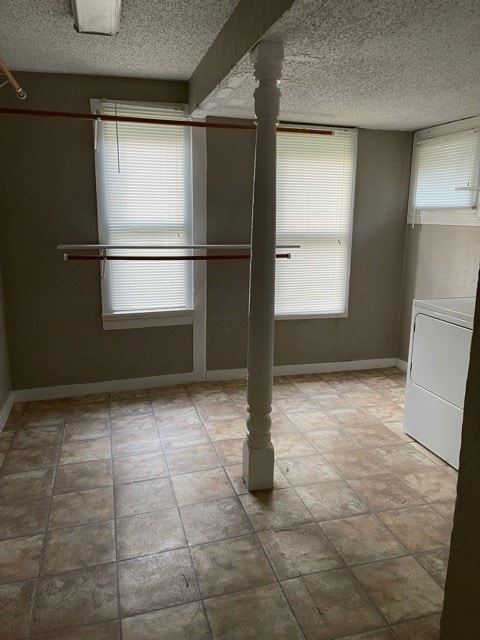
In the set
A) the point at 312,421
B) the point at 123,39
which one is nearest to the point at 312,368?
the point at 312,421

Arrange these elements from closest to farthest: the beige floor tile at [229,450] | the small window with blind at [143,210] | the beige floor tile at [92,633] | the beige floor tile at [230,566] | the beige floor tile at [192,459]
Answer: the beige floor tile at [92,633] → the beige floor tile at [230,566] → the beige floor tile at [192,459] → the beige floor tile at [229,450] → the small window with blind at [143,210]

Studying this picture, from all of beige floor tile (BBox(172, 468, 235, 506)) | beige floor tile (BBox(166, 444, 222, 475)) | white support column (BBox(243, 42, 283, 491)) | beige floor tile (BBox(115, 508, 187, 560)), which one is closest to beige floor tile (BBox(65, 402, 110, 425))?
beige floor tile (BBox(166, 444, 222, 475))

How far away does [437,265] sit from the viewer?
3.95 metres

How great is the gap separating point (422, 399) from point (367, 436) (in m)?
0.45

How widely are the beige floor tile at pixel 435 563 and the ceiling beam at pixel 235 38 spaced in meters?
2.20

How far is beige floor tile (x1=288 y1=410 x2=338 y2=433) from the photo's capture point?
3217 millimetres

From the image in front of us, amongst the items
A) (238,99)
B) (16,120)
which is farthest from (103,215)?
(238,99)

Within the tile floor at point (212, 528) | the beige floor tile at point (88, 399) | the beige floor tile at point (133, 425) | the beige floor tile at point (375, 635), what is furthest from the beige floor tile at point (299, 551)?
the beige floor tile at point (88, 399)

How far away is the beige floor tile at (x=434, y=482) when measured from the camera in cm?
243

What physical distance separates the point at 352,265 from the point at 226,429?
2.00 metres

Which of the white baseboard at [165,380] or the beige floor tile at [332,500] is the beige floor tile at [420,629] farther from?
the white baseboard at [165,380]

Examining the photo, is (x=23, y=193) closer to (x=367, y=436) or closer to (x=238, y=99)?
(x=238, y=99)

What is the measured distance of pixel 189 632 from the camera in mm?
1584

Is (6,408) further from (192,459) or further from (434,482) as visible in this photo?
(434,482)
